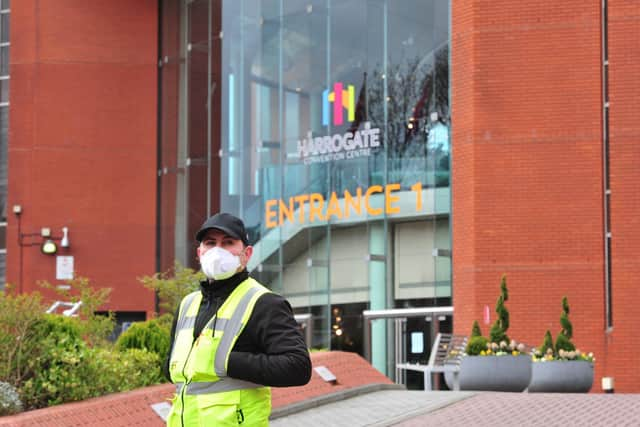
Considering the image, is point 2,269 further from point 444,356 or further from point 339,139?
point 444,356

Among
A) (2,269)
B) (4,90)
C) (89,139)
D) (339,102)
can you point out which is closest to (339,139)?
Result: (339,102)

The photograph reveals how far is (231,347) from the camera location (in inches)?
184

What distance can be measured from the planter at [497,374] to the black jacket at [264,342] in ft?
41.1

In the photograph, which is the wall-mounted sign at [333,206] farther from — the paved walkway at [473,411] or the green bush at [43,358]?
the green bush at [43,358]

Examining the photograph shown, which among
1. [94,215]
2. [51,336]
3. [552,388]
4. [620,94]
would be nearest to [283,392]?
[51,336]

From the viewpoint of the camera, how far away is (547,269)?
2177 centimetres

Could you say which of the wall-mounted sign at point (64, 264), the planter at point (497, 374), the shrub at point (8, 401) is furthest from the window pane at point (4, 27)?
the shrub at point (8, 401)

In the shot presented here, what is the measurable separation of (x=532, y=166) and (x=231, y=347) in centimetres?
1792

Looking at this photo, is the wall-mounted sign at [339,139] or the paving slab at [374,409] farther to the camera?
the wall-mounted sign at [339,139]

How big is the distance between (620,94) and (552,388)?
6311 millimetres

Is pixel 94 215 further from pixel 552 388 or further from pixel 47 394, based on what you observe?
pixel 47 394

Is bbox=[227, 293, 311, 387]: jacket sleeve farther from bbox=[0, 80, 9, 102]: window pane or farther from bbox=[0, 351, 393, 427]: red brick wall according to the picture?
bbox=[0, 80, 9, 102]: window pane

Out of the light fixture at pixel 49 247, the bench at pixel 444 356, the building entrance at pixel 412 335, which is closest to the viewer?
the bench at pixel 444 356

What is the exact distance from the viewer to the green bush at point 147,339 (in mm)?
13805
